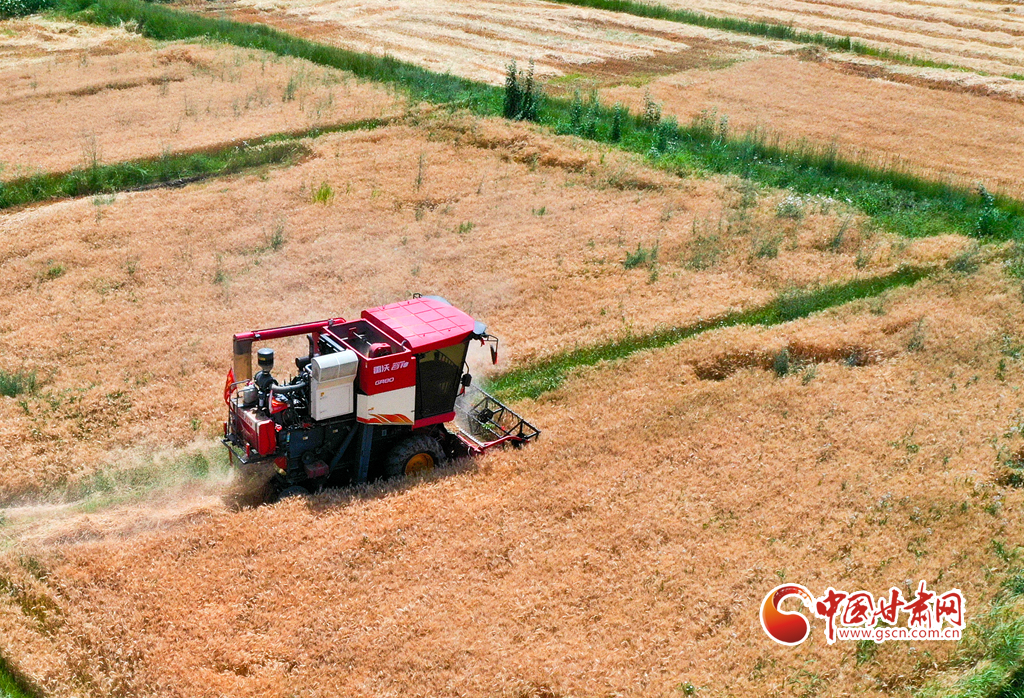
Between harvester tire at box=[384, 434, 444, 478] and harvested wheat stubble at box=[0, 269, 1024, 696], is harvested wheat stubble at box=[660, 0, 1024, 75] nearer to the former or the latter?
harvested wheat stubble at box=[0, 269, 1024, 696]

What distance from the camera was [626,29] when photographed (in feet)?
145

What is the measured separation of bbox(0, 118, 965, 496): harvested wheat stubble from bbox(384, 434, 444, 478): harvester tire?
358 cm

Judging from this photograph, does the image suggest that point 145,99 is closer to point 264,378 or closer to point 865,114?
point 264,378

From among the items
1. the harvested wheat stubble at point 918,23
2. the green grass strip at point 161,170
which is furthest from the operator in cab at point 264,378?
the harvested wheat stubble at point 918,23

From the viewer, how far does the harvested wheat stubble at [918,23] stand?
39.5 meters

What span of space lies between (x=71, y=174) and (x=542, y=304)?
14128 millimetres

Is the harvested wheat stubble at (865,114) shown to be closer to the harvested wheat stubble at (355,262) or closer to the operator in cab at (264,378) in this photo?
the harvested wheat stubble at (355,262)

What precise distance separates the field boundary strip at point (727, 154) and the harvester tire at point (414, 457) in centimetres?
1391

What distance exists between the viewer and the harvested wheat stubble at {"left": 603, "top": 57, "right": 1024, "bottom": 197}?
28.2m

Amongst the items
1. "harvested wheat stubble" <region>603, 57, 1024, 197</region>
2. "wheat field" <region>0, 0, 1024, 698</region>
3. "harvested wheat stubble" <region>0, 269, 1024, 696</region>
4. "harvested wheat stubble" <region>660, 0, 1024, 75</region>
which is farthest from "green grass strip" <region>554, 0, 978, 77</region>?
"harvested wheat stubble" <region>0, 269, 1024, 696</region>

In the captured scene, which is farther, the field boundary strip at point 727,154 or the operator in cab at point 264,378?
the field boundary strip at point 727,154

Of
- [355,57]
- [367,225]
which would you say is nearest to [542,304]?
[367,225]

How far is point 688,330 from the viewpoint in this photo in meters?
19.2

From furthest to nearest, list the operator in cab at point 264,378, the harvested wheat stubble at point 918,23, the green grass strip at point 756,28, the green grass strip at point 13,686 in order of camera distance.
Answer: the harvested wheat stubble at point 918,23 < the green grass strip at point 756,28 < the operator in cab at point 264,378 < the green grass strip at point 13,686
